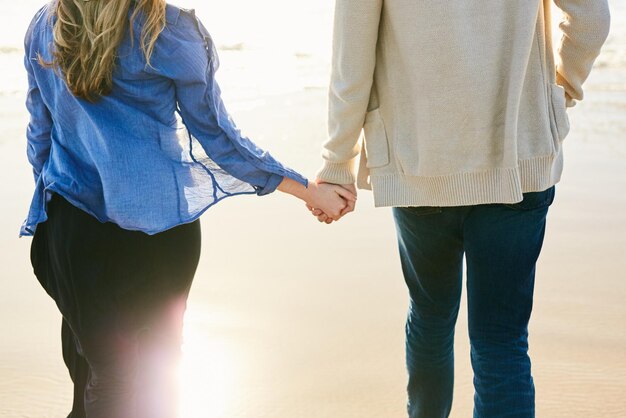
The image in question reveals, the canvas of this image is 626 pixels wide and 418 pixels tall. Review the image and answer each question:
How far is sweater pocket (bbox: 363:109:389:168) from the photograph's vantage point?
7.11 feet

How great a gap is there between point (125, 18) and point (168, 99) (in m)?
0.23

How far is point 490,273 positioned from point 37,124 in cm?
124

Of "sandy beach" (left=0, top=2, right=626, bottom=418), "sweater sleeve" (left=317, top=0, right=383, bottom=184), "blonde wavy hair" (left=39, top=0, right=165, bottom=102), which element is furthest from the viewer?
"sandy beach" (left=0, top=2, right=626, bottom=418)

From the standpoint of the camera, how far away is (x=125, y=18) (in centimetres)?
197

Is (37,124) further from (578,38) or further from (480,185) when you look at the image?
(578,38)

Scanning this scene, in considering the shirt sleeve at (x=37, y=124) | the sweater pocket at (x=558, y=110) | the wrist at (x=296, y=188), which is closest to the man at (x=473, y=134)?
the sweater pocket at (x=558, y=110)

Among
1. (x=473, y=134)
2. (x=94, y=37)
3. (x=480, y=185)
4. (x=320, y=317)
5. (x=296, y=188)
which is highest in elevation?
(x=94, y=37)

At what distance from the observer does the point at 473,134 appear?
2033mm

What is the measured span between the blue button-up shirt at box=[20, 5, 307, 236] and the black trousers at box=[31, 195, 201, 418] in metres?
0.06

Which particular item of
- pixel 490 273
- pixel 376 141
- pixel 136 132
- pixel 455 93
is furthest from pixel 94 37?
pixel 490 273

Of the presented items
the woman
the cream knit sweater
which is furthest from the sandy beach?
the cream knit sweater

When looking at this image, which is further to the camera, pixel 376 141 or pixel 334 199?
pixel 334 199

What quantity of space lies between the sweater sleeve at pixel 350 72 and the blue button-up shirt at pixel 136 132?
0.27 meters

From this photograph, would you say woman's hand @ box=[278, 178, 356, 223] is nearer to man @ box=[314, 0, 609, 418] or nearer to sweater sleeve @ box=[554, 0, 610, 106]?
man @ box=[314, 0, 609, 418]
